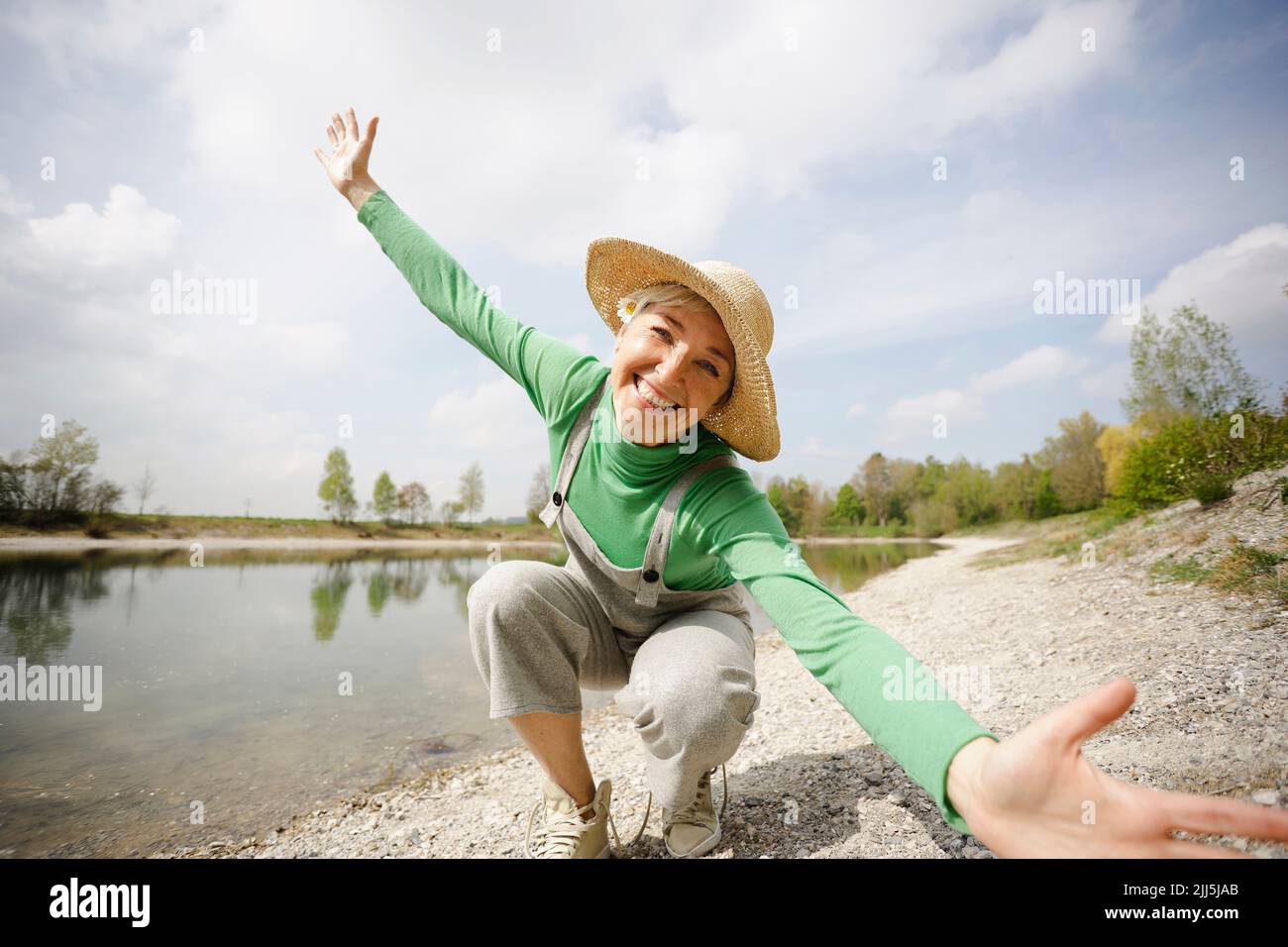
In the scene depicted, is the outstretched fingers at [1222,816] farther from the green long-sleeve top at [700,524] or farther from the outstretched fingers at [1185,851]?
the green long-sleeve top at [700,524]

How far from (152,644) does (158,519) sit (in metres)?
35.9

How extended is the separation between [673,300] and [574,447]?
69 centimetres

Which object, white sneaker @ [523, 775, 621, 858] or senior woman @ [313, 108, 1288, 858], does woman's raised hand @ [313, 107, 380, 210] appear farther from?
white sneaker @ [523, 775, 621, 858]

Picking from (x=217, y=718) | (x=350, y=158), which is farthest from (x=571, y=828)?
(x=217, y=718)

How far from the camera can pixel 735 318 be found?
199 cm

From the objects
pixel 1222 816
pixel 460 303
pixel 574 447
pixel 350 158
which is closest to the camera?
pixel 1222 816

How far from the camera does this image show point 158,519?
119 ft

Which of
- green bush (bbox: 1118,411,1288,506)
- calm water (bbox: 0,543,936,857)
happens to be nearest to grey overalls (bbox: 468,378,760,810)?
calm water (bbox: 0,543,936,857)

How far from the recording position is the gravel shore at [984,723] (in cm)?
213

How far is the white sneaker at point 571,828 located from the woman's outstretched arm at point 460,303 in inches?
58.2

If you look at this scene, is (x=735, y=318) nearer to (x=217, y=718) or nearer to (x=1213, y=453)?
(x=1213, y=453)

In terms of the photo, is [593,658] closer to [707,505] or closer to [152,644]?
[707,505]
